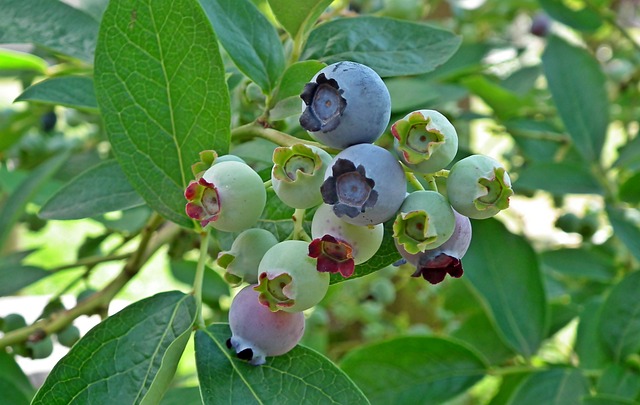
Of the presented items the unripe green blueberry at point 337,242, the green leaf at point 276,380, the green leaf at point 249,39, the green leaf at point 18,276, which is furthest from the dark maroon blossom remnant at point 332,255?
the green leaf at point 18,276

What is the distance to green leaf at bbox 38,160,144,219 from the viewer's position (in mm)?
734

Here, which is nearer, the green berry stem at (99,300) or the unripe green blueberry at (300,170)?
the unripe green blueberry at (300,170)

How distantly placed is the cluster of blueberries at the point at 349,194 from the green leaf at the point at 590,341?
66 centimetres

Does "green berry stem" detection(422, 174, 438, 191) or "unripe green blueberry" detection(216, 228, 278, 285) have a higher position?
"green berry stem" detection(422, 174, 438, 191)

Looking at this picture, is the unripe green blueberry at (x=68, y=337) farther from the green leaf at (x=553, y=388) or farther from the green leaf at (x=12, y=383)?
the green leaf at (x=553, y=388)

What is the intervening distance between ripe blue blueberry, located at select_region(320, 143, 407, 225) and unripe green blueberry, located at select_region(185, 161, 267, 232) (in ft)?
0.25

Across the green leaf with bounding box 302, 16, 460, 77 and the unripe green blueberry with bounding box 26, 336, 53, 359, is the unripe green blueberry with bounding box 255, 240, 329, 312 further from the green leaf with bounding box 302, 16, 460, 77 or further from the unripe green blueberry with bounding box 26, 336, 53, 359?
the unripe green blueberry with bounding box 26, 336, 53, 359

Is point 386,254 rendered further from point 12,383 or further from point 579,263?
point 579,263

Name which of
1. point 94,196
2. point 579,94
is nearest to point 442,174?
point 94,196

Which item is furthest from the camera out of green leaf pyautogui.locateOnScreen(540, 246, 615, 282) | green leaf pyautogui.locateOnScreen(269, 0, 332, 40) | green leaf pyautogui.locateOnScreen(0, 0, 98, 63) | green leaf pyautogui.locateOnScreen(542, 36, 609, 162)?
green leaf pyautogui.locateOnScreen(540, 246, 615, 282)

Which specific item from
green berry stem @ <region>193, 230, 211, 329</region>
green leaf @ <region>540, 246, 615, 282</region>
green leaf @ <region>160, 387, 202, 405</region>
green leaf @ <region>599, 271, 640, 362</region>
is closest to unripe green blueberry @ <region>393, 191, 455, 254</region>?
green berry stem @ <region>193, 230, 211, 329</region>

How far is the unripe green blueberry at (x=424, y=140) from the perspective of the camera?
0.47 meters

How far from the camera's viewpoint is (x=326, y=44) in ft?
2.33

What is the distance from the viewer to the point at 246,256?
0.56 metres
